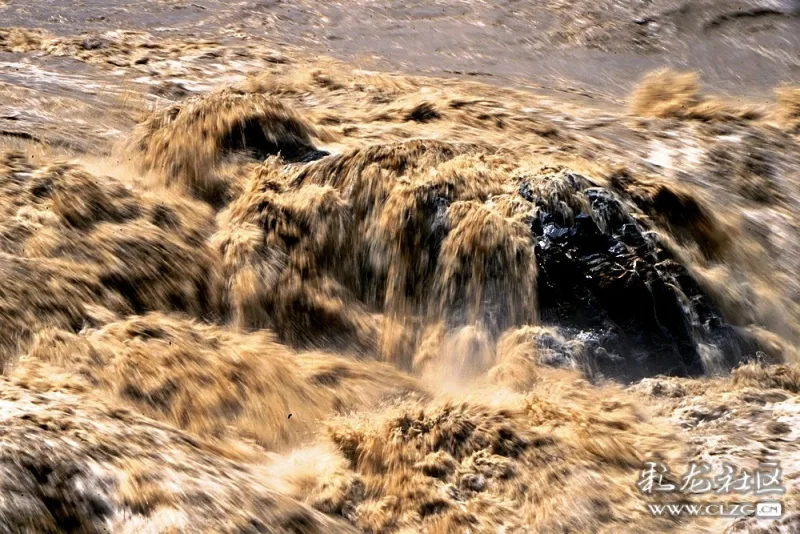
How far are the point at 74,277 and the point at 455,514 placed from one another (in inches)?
73.8

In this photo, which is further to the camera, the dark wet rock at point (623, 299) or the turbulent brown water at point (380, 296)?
the dark wet rock at point (623, 299)

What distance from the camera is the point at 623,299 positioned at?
14.3 feet

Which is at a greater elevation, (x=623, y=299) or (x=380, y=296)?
Answer: (x=623, y=299)

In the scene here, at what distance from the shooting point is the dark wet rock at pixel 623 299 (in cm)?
428

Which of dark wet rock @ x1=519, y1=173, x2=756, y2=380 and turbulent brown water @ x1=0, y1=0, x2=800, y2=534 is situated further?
dark wet rock @ x1=519, y1=173, x2=756, y2=380

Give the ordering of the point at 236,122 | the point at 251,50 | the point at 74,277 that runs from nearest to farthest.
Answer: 1. the point at 74,277
2. the point at 236,122
3. the point at 251,50

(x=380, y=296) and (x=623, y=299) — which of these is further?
(x=380, y=296)

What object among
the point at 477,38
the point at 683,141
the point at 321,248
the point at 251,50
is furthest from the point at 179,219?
the point at 477,38

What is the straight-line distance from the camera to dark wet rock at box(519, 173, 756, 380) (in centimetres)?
428

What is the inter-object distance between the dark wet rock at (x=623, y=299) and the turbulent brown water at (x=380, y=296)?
1cm

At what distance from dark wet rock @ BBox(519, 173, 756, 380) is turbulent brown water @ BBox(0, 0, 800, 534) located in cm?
1

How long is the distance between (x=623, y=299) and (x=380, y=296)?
3.72ft

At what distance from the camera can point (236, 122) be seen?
16.9 ft

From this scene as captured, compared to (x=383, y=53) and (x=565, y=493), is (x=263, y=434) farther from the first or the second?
(x=383, y=53)
